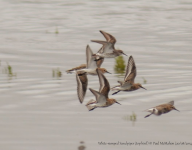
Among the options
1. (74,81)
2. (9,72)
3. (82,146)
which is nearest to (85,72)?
(82,146)

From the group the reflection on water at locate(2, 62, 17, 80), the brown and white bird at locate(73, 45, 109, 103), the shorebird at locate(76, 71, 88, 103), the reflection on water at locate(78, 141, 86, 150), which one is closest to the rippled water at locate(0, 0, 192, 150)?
the reflection on water at locate(78, 141, 86, 150)

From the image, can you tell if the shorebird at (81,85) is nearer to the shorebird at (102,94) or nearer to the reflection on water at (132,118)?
the shorebird at (102,94)

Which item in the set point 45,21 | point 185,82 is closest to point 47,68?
point 185,82

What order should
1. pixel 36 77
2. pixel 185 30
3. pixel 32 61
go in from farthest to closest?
pixel 185 30 < pixel 32 61 < pixel 36 77

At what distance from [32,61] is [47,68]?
5.42 ft

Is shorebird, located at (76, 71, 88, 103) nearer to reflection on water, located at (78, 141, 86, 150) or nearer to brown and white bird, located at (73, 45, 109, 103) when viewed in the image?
brown and white bird, located at (73, 45, 109, 103)

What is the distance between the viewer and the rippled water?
1202 cm

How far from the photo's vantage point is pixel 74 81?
17.9m

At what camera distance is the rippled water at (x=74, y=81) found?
12023mm

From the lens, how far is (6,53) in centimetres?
2422

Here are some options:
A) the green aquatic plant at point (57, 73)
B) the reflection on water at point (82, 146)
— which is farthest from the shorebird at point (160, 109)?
the green aquatic plant at point (57, 73)

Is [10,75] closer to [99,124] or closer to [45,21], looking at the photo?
[99,124]

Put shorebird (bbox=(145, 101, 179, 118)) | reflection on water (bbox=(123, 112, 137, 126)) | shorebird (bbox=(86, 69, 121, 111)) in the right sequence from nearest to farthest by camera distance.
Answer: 1. shorebird (bbox=(86, 69, 121, 111))
2. shorebird (bbox=(145, 101, 179, 118))
3. reflection on water (bbox=(123, 112, 137, 126))

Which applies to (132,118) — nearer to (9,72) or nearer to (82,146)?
(82,146)
